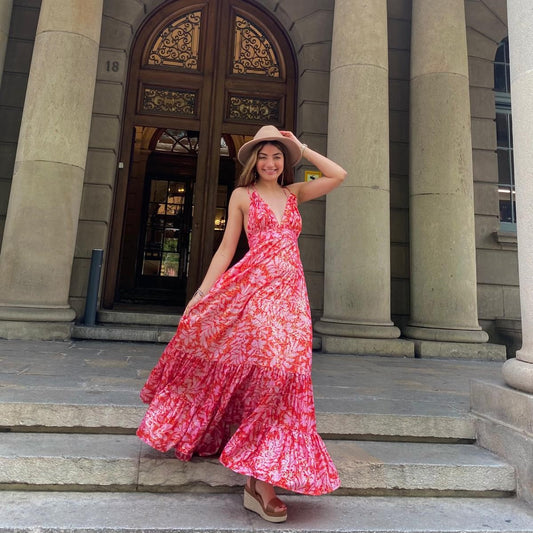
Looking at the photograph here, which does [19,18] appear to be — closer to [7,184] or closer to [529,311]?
[7,184]

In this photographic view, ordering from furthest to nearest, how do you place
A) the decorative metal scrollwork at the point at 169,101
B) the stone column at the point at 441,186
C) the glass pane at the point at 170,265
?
the glass pane at the point at 170,265 → the decorative metal scrollwork at the point at 169,101 → the stone column at the point at 441,186

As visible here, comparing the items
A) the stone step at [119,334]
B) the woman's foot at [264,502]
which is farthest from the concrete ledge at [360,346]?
the woman's foot at [264,502]

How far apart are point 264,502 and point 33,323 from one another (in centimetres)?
471

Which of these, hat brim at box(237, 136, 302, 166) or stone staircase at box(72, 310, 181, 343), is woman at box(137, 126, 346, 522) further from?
stone staircase at box(72, 310, 181, 343)

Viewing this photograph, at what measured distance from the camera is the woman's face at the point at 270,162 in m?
2.39

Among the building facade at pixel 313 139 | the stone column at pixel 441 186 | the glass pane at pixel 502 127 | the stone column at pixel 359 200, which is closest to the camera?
the building facade at pixel 313 139

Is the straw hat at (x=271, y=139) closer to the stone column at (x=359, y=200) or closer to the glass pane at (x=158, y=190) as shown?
the stone column at (x=359, y=200)

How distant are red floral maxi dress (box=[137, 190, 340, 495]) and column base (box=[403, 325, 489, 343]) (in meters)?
4.77

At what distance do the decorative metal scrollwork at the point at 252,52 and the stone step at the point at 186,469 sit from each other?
7.33m

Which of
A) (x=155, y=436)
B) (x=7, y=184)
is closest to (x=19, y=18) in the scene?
(x=7, y=184)

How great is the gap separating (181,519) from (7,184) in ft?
22.4

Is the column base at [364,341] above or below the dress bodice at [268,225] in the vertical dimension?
below

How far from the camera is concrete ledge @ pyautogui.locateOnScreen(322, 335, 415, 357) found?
5.90 metres

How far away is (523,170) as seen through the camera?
2727 millimetres
